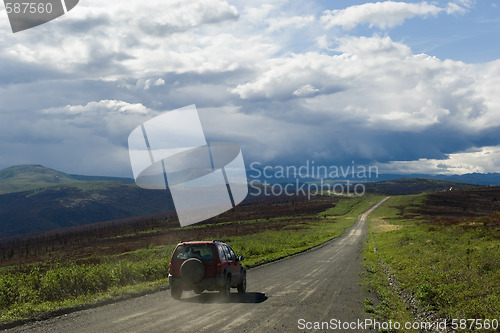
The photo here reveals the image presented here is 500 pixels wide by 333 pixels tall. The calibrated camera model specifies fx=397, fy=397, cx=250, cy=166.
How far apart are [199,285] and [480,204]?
15942 centimetres

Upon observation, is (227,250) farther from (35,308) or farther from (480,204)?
(480,204)

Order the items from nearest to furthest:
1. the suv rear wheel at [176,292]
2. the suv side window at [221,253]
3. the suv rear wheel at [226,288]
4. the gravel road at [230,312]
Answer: the gravel road at [230,312], the suv rear wheel at [226,288], the suv rear wheel at [176,292], the suv side window at [221,253]

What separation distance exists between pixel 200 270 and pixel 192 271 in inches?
12.5

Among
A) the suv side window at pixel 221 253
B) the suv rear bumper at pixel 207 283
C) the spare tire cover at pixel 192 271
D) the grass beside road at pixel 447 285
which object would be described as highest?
the suv side window at pixel 221 253

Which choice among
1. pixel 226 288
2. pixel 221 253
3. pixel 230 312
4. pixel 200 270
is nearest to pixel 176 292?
pixel 200 270

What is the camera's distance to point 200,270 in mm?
15797

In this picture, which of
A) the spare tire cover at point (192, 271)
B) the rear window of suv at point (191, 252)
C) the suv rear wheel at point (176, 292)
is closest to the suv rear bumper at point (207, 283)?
the spare tire cover at point (192, 271)

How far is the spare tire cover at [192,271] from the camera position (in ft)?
51.6

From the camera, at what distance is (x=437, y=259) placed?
23.3 metres

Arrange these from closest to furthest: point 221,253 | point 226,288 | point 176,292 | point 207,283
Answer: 1. point 207,283
2. point 226,288
3. point 176,292
4. point 221,253

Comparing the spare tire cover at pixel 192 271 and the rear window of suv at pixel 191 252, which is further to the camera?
the rear window of suv at pixel 191 252

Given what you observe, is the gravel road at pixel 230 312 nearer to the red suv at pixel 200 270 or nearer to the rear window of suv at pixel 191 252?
the red suv at pixel 200 270

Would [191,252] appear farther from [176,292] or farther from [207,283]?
[176,292]

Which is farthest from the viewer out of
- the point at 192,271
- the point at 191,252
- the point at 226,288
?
the point at 191,252
